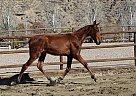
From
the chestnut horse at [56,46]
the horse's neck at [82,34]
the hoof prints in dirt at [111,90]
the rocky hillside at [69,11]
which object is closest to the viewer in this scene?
the hoof prints in dirt at [111,90]

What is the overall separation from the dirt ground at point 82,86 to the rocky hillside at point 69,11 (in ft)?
120

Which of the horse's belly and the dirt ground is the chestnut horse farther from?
the dirt ground

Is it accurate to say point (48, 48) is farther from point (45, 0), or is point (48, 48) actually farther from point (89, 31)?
point (45, 0)

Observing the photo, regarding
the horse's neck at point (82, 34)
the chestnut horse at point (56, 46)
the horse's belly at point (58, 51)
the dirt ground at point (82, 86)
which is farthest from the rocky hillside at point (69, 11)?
the horse's belly at point (58, 51)

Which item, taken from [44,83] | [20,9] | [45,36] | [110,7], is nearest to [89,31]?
[45,36]

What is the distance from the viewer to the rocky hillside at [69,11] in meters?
50.0

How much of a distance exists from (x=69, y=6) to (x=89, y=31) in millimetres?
44134

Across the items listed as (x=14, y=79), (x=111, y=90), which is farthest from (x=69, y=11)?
(x=111, y=90)

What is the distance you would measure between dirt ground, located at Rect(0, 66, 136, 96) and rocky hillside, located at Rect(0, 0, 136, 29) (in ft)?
120

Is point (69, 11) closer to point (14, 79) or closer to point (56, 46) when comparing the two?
point (14, 79)

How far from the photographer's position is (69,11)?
175 feet

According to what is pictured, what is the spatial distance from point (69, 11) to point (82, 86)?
44.3 metres

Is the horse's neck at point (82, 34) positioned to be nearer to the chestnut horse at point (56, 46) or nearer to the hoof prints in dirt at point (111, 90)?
the chestnut horse at point (56, 46)

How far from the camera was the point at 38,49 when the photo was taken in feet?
31.9
